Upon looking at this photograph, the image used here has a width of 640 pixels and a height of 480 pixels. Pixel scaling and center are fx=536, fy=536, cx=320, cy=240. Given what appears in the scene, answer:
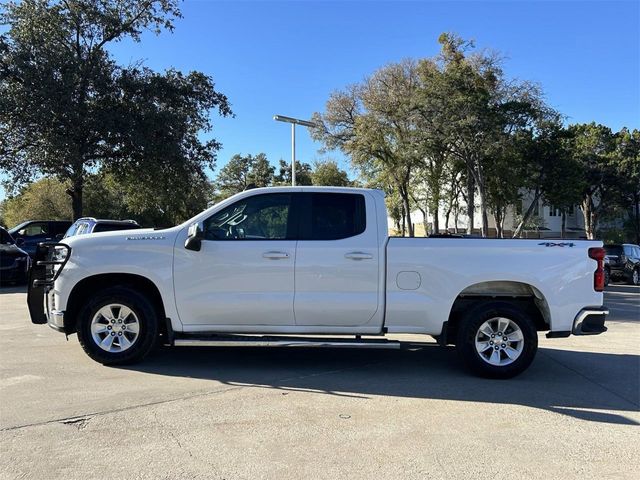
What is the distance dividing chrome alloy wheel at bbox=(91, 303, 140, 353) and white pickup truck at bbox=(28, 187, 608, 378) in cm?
1

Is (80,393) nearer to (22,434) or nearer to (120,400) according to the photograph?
(120,400)

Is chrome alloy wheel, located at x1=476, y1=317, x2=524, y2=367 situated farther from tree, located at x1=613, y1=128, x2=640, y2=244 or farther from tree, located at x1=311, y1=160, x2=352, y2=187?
tree, located at x1=311, y1=160, x2=352, y2=187

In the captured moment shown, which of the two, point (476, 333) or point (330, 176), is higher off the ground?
point (330, 176)

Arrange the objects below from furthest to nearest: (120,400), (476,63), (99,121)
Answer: (476,63) < (99,121) < (120,400)

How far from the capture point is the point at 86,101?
2323 cm

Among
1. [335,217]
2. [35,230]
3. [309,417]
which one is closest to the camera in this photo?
[309,417]

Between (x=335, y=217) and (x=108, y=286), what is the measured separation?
2.76 metres

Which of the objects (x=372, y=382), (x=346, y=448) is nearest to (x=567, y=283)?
(x=372, y=382)

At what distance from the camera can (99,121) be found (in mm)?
22062

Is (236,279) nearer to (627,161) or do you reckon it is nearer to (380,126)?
(380,126)

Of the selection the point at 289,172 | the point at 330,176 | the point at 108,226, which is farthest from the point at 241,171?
the point at 108,226

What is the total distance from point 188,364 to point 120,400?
1.45 meters

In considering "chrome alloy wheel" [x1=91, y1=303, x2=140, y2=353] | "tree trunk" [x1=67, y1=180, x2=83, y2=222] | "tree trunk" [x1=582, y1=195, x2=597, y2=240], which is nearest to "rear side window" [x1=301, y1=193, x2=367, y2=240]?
"chrome alloy wheel" [x1=91, y1=303, x2=140, y2=353]

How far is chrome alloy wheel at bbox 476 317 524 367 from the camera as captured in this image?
5.98 meters
